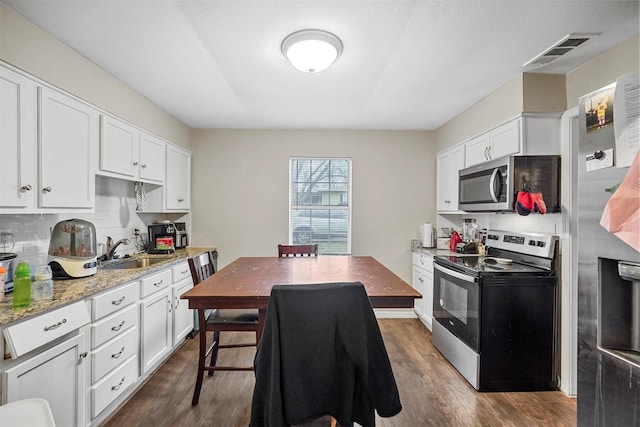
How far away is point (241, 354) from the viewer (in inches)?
118

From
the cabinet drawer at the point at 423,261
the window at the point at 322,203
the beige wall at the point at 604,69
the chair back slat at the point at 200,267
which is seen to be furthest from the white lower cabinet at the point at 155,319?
the beige wall at the point at 604,69

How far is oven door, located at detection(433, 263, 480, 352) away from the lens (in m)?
2.41

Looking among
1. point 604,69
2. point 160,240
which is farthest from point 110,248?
point 604,69

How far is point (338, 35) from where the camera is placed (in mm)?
1911

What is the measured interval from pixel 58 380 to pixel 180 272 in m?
1.53

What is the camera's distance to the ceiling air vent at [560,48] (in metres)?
1.93

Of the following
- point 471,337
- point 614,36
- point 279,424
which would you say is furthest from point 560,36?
point 279,424

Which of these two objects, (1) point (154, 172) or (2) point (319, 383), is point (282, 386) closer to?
(2) point (319, 383)

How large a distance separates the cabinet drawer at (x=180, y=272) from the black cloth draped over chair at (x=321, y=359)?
194 centimetres

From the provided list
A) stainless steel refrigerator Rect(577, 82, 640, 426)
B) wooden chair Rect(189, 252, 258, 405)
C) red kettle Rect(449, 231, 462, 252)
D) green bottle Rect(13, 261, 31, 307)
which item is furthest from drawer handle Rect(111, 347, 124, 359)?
red kettle Rect(449, 231, 462, 252)

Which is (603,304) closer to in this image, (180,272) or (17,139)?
(17,139)

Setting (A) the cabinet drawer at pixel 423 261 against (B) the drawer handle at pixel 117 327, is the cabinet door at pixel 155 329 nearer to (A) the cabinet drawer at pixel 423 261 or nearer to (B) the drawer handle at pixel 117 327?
(B) the drawer handle at pixel 117 327

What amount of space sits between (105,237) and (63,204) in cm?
100

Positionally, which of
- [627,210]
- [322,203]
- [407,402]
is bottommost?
[407,402]
